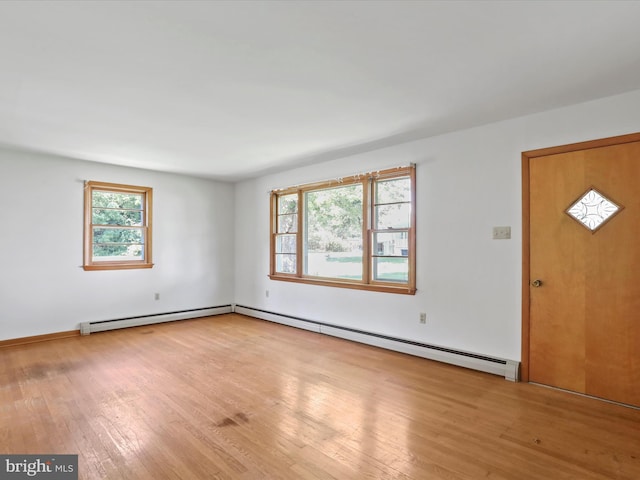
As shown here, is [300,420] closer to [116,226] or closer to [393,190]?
[393,190]

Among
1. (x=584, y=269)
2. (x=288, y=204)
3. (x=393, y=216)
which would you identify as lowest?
(x=584, y=269)

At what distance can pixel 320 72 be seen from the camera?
2467mm

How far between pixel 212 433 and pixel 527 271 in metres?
3.01

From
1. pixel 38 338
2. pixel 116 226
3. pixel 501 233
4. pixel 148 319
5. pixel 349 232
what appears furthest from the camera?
pixel 148 319

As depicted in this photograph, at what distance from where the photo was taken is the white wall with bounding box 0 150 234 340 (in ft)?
14.7

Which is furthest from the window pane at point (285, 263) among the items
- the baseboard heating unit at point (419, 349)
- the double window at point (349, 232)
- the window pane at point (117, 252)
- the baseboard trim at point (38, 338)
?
the baseboard trim at point (38, 338)

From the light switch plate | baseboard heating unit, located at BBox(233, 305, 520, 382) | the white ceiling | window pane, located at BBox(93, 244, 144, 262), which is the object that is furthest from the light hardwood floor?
the white ceiling

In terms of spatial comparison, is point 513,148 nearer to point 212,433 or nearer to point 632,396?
point 632,396

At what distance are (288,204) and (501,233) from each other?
3374mm

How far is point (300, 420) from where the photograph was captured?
253 centimetres

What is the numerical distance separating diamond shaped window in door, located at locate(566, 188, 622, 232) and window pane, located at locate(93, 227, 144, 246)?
18.9 feet

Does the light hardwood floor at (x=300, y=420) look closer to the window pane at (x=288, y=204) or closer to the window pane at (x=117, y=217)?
the window pane at (x=117, y=217)

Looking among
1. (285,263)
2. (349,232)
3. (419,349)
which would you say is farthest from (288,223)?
(419,349)

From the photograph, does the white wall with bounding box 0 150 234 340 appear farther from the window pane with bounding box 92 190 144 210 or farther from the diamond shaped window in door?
Answer: the diamond shaped window in door
